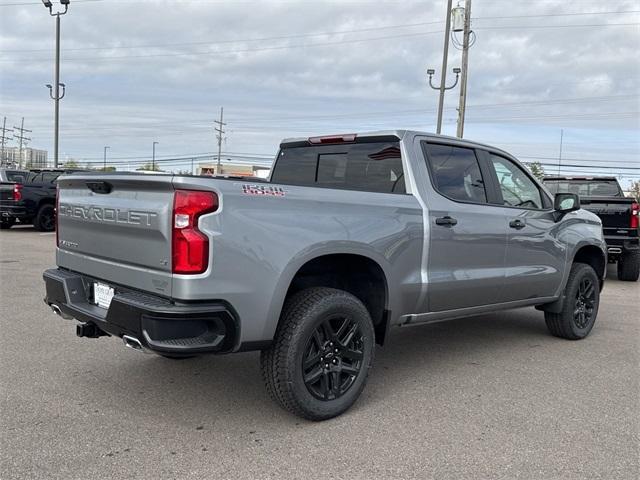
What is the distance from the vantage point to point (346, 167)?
4770mm

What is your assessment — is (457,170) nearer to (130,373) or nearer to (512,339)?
(512,339)

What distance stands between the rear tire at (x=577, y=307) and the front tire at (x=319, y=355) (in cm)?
288

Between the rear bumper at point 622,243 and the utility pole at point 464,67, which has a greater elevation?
the utility pole at point 464,67

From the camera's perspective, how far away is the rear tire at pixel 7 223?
639 inches

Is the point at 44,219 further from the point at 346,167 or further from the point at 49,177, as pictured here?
the point at 346,167

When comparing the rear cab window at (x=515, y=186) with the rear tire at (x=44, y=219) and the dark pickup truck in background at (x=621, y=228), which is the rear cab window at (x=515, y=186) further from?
the rear tire at (x=44, y=219)

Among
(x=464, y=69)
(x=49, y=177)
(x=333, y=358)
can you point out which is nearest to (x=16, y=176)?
(x=49, y=177)

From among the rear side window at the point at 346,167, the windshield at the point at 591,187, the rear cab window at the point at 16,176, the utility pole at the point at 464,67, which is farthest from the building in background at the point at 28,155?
the rear side window at the point at 346,167

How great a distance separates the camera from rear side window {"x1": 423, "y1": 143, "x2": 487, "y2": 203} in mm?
4566

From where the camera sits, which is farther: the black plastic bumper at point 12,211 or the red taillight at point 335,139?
the black plastic bumper at point 12,211

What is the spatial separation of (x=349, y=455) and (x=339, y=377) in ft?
2.09

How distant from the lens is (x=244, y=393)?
13.7 feet

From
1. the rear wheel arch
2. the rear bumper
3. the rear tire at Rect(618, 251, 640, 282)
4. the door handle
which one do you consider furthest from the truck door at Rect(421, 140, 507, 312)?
the rear tire at Rect(618, 251, 640, 282)

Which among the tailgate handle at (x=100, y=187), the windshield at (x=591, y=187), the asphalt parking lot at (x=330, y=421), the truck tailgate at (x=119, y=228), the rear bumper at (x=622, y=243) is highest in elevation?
the windshield at (x=591, y=187)
